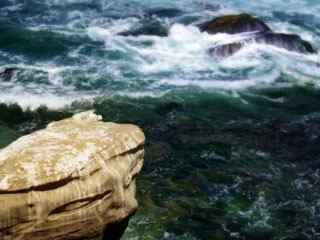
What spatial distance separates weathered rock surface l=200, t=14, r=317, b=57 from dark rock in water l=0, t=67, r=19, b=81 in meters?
6.32

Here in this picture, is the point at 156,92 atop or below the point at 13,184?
below

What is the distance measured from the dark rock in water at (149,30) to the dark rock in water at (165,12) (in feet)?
4.88

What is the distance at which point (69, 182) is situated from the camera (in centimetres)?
716

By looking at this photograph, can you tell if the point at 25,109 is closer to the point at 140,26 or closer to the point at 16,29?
the point at 16,29

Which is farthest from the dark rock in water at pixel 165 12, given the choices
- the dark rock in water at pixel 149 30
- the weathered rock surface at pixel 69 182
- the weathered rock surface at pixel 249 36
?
the weathered rock surface at pixel 69 182

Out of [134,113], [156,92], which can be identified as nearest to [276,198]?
[134,113]

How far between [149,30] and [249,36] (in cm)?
354

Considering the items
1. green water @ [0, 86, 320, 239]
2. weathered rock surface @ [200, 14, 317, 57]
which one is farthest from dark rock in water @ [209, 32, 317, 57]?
green water @ [0, 86, 320, 239]

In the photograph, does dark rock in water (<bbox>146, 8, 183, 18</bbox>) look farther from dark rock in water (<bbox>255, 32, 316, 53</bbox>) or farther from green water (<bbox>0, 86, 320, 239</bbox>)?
green water (<bbox>0, 86, 320, 239</bbox>)

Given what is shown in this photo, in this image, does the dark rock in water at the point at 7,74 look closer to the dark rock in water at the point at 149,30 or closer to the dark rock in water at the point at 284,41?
the dark rock in water at the point at 149,30

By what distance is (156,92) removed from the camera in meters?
16.5

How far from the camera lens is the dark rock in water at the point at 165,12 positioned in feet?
81.9

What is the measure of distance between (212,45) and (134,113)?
6.31 m

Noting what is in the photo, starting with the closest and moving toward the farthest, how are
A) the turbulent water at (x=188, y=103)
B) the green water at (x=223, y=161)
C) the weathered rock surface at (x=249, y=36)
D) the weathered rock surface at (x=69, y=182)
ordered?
1. the weathered rock surface at (x=69, y=182)
2. the green water at (x=223, y=161)
3. the turbulent water at (x=188, y=103)
4. the weathered rock surface at (x=249, y=36)
